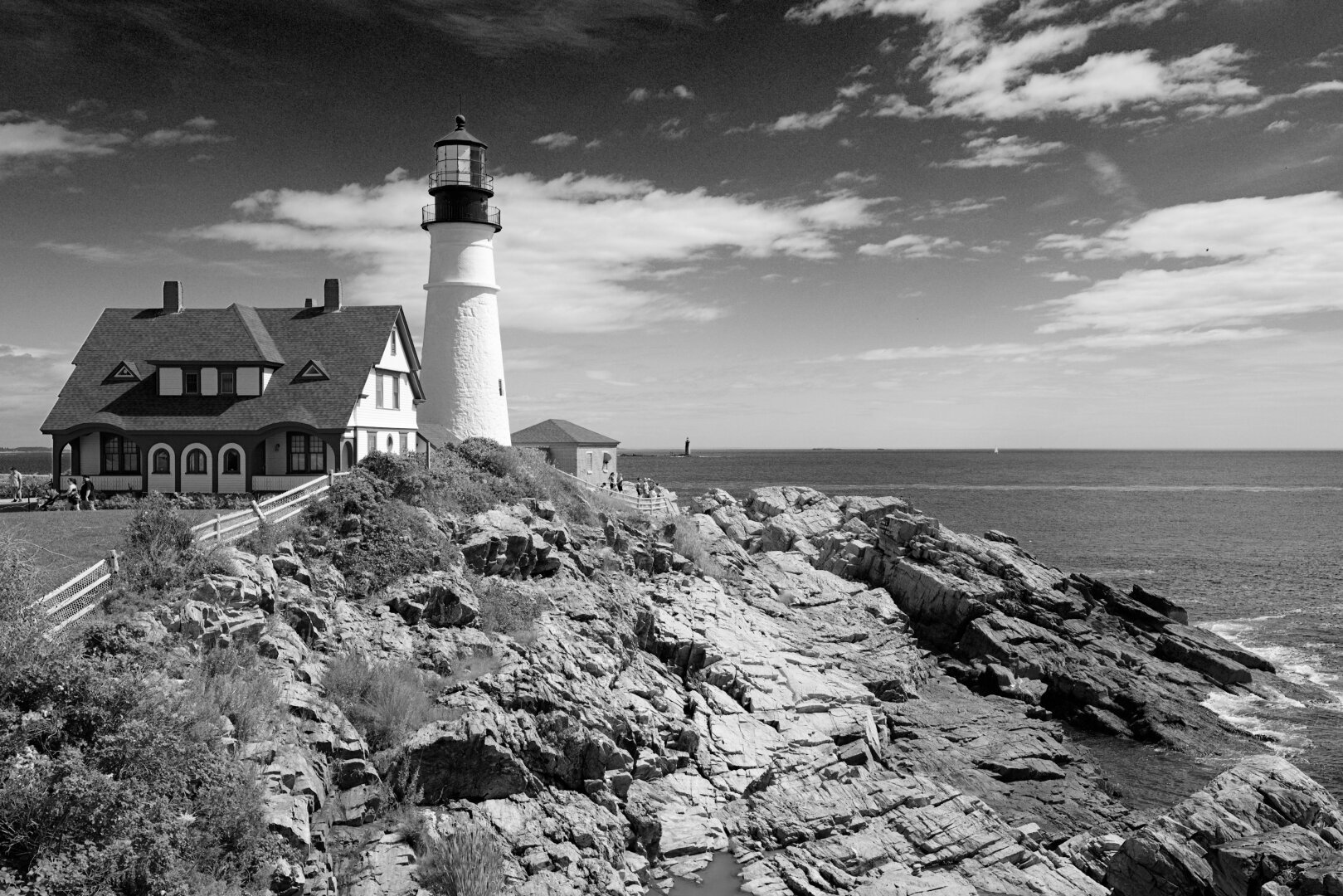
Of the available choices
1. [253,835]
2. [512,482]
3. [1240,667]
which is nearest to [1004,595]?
[1240,667]

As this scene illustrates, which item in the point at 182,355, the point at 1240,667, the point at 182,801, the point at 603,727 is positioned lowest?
the point at 1240,667

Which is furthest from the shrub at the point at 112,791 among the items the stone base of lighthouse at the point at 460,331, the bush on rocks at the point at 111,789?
the stone base of lighthouse at the point at 460,331

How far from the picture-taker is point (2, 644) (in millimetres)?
11648

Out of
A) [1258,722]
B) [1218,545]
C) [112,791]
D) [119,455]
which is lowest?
[1258,722]

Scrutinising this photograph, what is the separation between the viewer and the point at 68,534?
2223 cm

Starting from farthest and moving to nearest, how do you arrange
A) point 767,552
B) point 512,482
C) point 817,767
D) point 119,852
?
point 767,552 < point 512,482 < point 817,767 < point 119,852

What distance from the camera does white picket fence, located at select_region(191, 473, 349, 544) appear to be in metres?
19.0

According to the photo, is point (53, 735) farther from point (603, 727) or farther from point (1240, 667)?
point (1240, 667)

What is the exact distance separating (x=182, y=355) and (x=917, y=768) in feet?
90.8

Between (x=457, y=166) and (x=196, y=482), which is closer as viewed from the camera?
(x=196, y=482)

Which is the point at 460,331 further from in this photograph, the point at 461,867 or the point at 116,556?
the point at 461,867

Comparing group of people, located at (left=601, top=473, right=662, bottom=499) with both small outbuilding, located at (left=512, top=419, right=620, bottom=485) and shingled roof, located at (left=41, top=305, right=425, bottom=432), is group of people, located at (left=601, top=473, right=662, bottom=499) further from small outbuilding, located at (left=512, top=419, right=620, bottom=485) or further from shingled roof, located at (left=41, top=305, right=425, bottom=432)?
shingled roof, located at (left=41, top=305, right=425, bottom=432)

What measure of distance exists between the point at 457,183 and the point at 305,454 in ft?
41.5

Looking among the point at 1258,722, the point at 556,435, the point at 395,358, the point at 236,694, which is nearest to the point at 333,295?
the point at 395,358
